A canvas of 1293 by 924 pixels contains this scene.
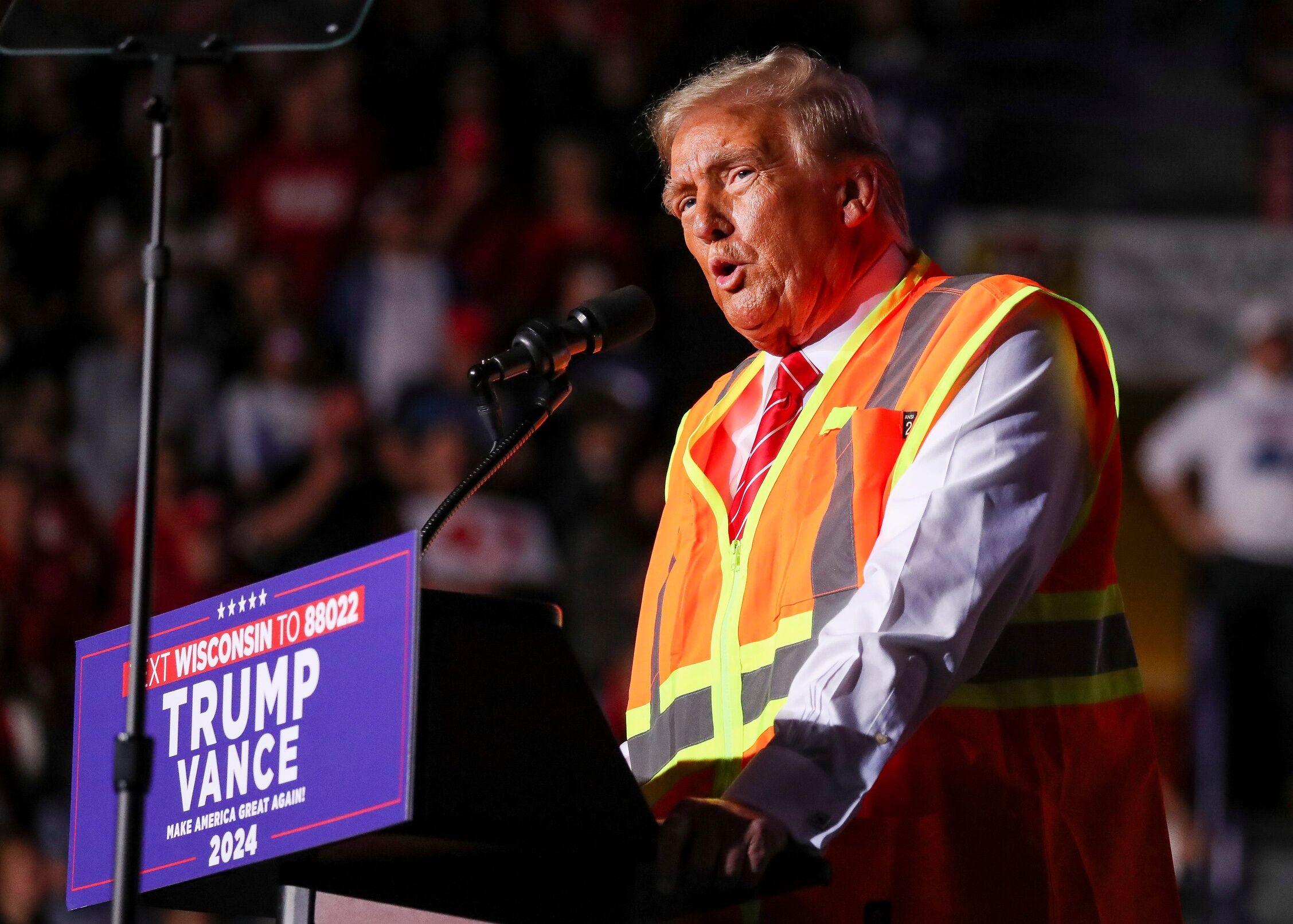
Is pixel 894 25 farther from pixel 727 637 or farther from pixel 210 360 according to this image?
pixel 727 637

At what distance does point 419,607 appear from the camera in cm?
158

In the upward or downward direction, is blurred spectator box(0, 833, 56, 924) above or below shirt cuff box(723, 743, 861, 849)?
above

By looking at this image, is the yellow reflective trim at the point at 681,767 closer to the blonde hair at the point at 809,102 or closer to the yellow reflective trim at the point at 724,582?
the yellow reflective trim at the point at 724,582

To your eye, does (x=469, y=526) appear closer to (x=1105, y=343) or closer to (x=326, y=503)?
(x=326, y=503)

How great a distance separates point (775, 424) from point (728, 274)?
0.69 ft

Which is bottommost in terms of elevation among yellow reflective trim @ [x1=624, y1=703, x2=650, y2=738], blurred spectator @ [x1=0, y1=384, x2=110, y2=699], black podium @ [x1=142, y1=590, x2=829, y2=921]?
black podium @ [x1=142, y1=590, x2=829, y2=921]

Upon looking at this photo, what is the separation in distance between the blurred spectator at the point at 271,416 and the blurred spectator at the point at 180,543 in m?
0.30

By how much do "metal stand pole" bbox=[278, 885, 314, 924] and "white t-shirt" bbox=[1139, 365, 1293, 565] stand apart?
17.1 feet

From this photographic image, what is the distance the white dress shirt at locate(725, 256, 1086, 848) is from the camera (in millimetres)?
1793

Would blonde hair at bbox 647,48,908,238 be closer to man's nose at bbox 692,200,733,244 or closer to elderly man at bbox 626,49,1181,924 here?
elderly man at bbox 626,49,1181,924

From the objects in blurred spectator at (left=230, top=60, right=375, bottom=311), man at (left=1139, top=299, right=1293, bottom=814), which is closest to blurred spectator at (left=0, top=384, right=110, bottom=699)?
blurred spectator at (left=230, top=60, right=375, bottom=311)

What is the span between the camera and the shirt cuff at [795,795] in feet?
5.72

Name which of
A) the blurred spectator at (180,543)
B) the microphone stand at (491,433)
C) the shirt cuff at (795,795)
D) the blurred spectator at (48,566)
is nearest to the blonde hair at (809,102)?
the microphone stand at (491,433)

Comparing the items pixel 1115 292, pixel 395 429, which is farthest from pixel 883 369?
pixel 1115 292
